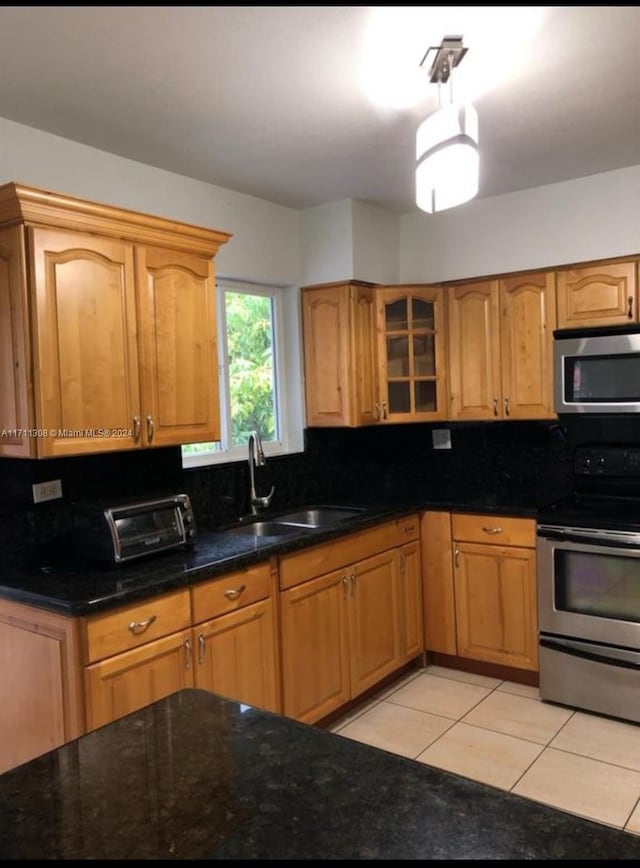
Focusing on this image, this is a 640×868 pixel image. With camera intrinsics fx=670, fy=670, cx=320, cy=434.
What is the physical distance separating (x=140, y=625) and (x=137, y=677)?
16 cm

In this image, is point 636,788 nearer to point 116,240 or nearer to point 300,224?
point 116,240

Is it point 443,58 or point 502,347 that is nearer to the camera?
point 443,58

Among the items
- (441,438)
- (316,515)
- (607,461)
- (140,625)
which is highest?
(441,438)

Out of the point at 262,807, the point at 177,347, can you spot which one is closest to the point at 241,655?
the point at 177,347

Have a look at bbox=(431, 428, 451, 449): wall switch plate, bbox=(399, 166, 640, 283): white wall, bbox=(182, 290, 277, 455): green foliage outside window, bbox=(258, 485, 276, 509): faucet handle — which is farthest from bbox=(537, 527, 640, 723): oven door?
bbox=(182, 290, 277, 455): green foliage outside window

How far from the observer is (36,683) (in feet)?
6.86

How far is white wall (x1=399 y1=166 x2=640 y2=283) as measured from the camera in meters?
3.34

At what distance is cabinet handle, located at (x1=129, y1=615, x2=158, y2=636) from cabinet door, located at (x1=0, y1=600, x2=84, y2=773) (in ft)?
0.59

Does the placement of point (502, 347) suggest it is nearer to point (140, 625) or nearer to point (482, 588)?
point (482, 588)

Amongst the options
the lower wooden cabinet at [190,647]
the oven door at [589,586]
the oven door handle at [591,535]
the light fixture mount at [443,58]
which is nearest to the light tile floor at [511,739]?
the oven door at [589,586]

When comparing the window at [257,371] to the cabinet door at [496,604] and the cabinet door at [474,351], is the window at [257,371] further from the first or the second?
the cabinet door at [496,604]

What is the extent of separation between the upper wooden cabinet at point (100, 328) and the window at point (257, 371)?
0.66 meters

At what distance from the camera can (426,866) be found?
805 mm

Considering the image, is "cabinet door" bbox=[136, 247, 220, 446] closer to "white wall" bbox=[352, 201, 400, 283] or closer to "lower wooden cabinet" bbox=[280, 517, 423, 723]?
"lower wooden cabinet" bbox=[280, 517, 423, 723]
